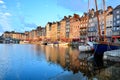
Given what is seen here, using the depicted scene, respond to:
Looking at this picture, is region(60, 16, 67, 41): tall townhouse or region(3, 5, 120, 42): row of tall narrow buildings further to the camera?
region(60, 16, 67, 41): tall townhouse

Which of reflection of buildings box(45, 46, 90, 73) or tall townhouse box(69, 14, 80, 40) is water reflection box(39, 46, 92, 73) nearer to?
reflection of buildings box(45, 46, 90, 73)

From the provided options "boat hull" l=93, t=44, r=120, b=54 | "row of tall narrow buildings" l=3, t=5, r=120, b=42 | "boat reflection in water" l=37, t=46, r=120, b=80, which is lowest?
"boat reflection in water" l=37, t=46, r=120, b=80

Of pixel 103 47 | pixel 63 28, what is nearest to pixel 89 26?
pixel 63 28

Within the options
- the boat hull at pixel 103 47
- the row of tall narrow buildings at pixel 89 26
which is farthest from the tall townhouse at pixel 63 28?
the boat hull at pixel 103 47

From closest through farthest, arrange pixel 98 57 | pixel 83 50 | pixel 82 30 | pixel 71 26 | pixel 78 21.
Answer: pixel 98 57
pixel 83 50
pixel 82 30
pixel 78 21
pixel 71 26

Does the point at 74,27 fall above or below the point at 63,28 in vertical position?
below

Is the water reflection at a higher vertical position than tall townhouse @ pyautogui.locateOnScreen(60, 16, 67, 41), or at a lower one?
lower

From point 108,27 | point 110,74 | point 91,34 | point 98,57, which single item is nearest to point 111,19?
point 108,27

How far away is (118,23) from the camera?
323 feet

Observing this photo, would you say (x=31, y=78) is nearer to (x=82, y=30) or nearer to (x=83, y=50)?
(x=83, y=50)

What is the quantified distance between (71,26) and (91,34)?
162 ft

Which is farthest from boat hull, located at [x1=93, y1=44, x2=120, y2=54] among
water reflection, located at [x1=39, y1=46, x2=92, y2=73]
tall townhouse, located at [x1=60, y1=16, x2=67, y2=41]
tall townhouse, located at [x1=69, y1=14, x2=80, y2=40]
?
tall townhouse, located at [x1=60, y1=16, x2=67, y2=41]

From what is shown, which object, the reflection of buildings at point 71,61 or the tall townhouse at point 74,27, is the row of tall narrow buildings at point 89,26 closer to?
the tall townhouse at point 74,27

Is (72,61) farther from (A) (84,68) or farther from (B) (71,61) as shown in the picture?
(A) (84,68)
